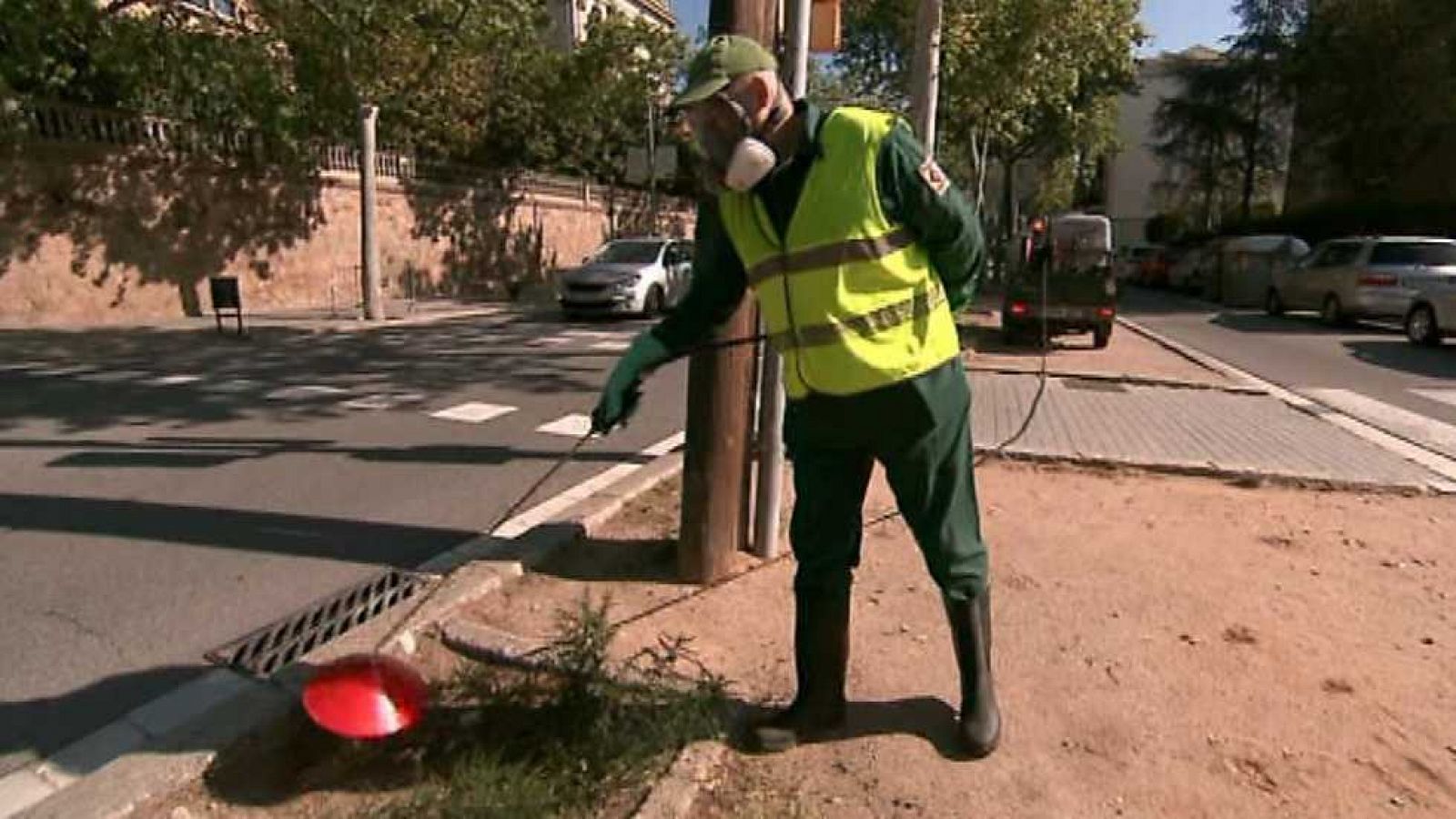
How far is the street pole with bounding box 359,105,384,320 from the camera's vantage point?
15.8m

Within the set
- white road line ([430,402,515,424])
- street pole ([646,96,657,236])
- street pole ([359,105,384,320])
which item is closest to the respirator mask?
white road line ([430,402,515,424])

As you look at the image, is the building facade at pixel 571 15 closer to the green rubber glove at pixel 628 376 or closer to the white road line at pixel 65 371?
the white road line at pixel 65 371

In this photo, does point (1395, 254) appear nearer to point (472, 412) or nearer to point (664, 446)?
point (664, 446)

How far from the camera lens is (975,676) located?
2.75m

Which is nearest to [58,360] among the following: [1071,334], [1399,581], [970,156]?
[1399,581]

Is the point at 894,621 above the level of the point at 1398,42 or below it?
below

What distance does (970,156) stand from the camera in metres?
21.5

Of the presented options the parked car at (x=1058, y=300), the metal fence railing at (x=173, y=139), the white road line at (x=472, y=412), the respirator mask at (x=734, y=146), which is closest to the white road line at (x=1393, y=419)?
the parked car at (x=1058, y=300)

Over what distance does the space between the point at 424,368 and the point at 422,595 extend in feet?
25.0

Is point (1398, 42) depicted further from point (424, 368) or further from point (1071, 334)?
point (424, 368)

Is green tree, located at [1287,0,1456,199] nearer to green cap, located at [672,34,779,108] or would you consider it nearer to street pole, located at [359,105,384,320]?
street pole, located at [359,105,384,320]

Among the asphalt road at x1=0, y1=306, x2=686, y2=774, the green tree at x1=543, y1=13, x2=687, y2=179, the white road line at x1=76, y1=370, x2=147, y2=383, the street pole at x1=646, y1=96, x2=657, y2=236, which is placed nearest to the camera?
the asphalt road at x1=0, y1=306, x2=686, y2=774

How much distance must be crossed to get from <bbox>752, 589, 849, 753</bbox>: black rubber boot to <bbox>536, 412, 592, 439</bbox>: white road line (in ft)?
15.1

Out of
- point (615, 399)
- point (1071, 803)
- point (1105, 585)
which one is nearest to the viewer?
point (1071, 803)
